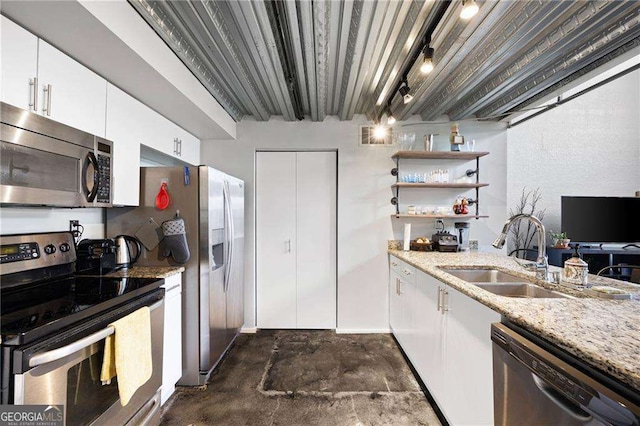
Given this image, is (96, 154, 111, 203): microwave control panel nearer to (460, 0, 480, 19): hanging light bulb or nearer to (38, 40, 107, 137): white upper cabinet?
(38, 40, 107, 137): white upper cabinet

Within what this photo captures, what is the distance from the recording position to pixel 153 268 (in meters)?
1.97

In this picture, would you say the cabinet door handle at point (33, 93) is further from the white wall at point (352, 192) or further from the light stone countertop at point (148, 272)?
the white wall at point (352, 192)

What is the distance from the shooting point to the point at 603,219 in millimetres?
3127

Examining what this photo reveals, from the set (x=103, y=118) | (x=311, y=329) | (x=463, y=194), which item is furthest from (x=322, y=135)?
(x=311, y=329)

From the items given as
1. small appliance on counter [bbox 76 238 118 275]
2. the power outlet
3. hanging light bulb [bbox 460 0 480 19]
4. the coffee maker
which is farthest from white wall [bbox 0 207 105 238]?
the coffee maker

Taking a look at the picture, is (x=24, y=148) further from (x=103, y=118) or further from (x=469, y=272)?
(x=469, y=272)

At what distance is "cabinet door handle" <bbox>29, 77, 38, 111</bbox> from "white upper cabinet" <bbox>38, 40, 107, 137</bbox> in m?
0.02

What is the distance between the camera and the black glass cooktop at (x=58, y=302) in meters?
0.95

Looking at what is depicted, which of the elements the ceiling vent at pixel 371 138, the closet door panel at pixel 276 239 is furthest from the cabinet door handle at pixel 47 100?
the ceiling vent at pixel 371 138

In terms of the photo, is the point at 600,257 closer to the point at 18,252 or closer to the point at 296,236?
the point at 296,236

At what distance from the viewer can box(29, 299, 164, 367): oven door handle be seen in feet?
→ 3.04

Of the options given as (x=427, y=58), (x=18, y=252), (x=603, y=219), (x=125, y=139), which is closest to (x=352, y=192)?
(x=427, y=58)

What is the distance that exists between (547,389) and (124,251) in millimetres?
2427

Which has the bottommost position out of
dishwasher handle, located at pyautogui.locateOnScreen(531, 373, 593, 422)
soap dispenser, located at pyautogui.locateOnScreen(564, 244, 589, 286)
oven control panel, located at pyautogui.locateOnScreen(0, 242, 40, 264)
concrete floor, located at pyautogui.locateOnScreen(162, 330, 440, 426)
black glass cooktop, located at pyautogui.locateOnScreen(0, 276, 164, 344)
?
concrete floor, located at pyautogui.locateOnScreen(162, 330, 440, 426)
